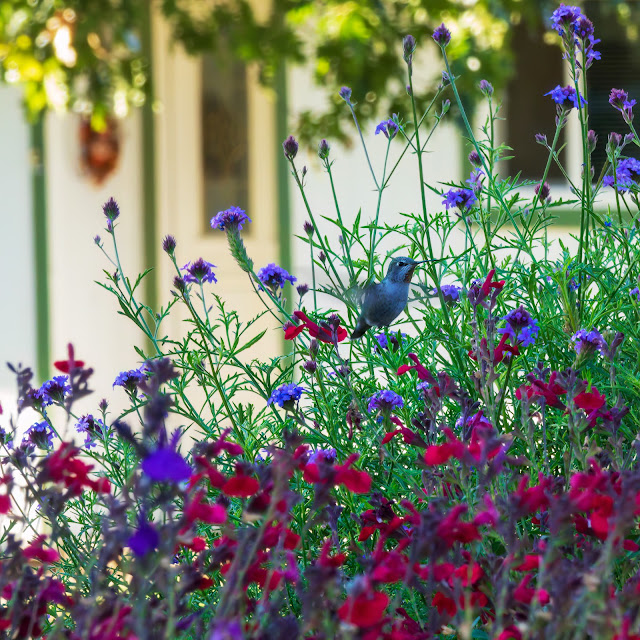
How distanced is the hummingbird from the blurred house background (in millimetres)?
3740

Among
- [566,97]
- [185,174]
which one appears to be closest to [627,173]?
[566,97]

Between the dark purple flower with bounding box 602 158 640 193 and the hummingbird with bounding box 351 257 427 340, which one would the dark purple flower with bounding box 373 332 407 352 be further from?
the dark purple flower with bounding box 602 158 640 193

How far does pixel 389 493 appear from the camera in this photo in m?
1.41

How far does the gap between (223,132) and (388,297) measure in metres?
4.64

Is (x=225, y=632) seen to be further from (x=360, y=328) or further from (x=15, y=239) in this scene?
(x=15, y=239)

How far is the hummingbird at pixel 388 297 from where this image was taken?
1590 mm

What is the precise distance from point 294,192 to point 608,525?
5.07 m

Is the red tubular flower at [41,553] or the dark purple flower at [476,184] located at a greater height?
the dark purple flower at [476,184]

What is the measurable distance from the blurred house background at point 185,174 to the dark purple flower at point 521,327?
12.7ft

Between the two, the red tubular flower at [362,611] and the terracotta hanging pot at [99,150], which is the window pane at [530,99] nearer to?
the terracotta hanging pot at [99,150]

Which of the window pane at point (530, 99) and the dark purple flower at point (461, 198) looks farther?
the window pane at point (530, 99)

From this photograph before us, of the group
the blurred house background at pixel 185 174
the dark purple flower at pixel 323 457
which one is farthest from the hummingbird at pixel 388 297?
the blurred house background at pixel 185 174

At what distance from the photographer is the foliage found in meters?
0.76

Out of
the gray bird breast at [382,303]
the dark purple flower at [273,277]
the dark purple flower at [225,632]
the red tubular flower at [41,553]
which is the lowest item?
Answer: the red tubular flower at [41,553]
